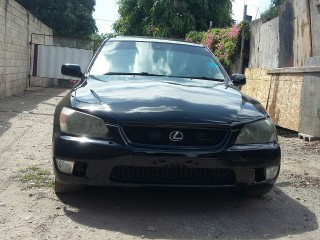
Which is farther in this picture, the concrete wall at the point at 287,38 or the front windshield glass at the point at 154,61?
the concrete wall at the point at 287,38

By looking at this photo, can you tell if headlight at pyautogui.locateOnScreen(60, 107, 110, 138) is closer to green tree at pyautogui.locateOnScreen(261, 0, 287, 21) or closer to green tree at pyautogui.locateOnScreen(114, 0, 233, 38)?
green tree at pyautogui.locateOnScreen(261, 0, 287, 21)

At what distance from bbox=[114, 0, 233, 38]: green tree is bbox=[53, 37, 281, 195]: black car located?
21.6 meters

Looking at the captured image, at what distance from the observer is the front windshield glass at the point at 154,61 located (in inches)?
177

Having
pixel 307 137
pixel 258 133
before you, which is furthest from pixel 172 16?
pixel 258 133

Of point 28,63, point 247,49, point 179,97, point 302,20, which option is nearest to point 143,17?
point 28,63

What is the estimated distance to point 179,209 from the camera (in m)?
3.59

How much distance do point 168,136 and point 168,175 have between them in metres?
0.29

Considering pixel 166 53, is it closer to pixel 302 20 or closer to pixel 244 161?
pixel 244 161

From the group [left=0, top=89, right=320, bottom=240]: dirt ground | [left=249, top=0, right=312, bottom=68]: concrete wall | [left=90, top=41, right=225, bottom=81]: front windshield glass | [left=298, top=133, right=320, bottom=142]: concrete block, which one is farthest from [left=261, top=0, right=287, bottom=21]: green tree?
[left=0, top=89, right=320, bottom=240]: dirt ground

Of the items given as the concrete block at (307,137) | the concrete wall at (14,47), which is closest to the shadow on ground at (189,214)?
the concrete block at (307,137)

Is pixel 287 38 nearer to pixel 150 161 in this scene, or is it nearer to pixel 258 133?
pixel 258 133

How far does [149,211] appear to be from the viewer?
3.51 m

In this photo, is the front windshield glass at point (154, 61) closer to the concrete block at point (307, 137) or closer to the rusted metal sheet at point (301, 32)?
the concrete block at point (307, 137)

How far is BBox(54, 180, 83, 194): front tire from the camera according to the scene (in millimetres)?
3721
